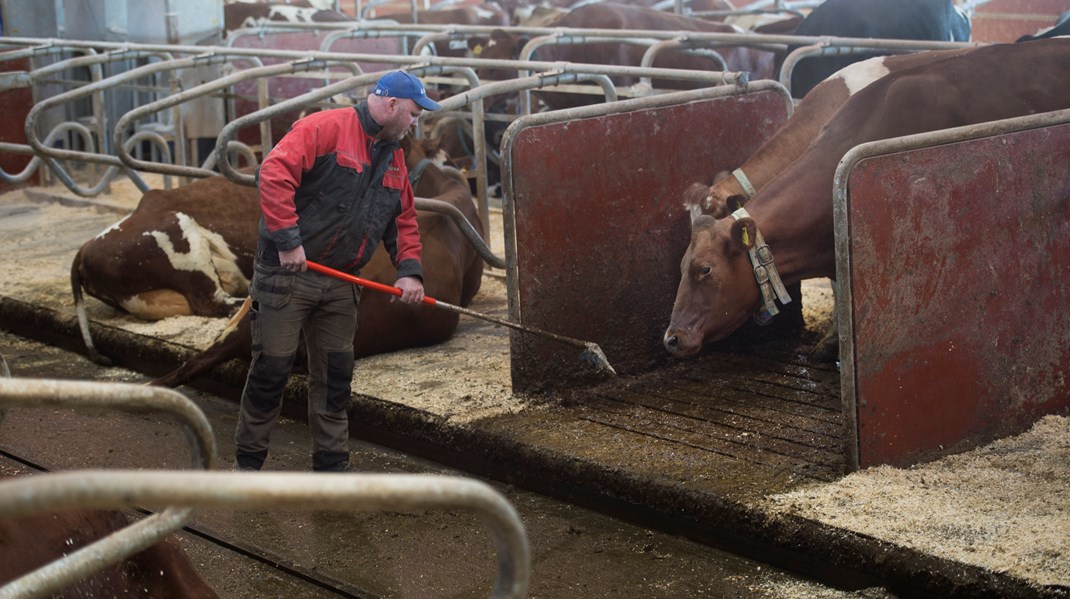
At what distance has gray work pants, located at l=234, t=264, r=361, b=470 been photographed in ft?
15.3

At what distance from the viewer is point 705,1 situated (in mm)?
16016

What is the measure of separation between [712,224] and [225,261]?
3.12 m

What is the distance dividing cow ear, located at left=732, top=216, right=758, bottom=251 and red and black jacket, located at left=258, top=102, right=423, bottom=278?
1.41m

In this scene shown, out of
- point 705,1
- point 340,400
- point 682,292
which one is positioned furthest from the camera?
point 705,1

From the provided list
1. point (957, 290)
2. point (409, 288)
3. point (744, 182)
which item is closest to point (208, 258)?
point (409, 288)

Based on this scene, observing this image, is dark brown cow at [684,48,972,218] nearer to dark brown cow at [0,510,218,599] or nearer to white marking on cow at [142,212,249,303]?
white marking on cow at [142,212,249,303]

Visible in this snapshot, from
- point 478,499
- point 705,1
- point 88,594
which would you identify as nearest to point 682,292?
point 88,594

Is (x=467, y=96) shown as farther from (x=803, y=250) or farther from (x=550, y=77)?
→ (x=803, y=250)

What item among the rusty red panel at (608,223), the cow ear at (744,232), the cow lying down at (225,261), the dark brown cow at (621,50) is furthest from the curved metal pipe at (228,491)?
the dark brown cow at (621,50)

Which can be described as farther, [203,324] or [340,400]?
[203,324]

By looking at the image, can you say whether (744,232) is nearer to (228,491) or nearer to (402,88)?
(402,88)

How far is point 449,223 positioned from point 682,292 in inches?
68.2

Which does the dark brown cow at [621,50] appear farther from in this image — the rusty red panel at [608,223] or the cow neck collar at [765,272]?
the cow neck collar at [765,272]

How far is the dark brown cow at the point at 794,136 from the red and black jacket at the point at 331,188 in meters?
1.56
